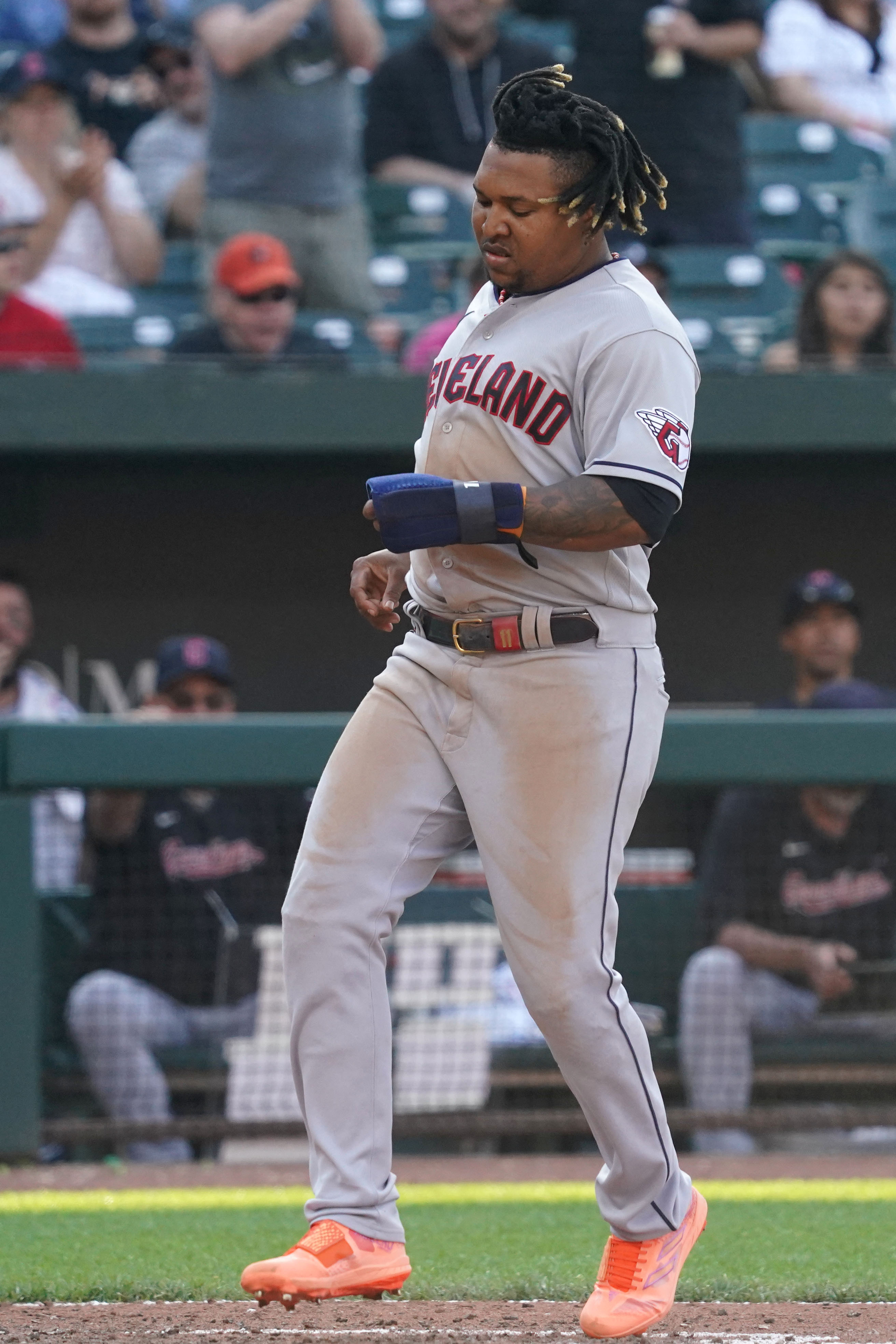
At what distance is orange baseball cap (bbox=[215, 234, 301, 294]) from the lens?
261 inches

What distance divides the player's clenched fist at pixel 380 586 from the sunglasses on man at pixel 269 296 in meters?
3.88

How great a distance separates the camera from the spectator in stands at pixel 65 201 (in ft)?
23.9

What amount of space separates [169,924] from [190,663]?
2.87ft

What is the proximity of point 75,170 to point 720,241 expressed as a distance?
8.82 feet

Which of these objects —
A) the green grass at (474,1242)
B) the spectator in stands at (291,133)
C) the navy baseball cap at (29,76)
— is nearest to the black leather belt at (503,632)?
the green grass at (474,1242)

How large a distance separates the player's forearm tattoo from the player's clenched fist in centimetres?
34

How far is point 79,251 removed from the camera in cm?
746

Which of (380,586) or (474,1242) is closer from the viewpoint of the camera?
(380,586)

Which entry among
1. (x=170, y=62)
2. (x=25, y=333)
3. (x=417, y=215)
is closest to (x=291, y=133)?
(x=417, y=215)

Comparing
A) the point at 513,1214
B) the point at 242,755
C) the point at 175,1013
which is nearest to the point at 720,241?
the point at 242,755

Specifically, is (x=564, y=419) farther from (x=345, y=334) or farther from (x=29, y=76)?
(x=29, y=76)

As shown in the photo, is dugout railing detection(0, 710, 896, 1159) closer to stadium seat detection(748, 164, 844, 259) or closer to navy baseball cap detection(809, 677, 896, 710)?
navy baseball cap detection(809, 677, 896, 710)

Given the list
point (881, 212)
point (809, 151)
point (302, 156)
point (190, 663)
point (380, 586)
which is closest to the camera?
point (380, 586)

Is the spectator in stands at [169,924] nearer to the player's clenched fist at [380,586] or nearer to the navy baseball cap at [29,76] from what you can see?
the player's clenched fist at [380,586]
